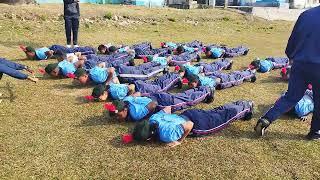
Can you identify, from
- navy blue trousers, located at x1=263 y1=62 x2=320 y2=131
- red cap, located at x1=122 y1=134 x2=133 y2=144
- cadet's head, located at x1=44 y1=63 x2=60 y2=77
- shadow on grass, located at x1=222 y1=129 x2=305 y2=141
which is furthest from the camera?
cadet's head, located at x1=44 y1=63 x2=60 y2=77

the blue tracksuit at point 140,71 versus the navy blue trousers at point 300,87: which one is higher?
the navy blue trousers at point 300,87

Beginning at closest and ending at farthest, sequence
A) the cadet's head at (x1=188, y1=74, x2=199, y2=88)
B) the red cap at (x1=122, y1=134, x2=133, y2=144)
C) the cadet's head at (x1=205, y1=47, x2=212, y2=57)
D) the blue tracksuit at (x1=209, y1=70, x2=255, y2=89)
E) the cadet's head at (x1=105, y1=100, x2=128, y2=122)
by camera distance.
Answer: the red cap at (x1=122, y1=134, x2=133, y2=144)
the cadet's head at (x1=105, y1=100, x2=128, y2=122)
the cadet's head at (x1=188, y1=74, x2=199, y2=88)
the blue tracksuit at (x1=209, y1=70, x2=255, y2=89)
the cadet's head at (x1=205, y1=47, x2=212, y2=57)

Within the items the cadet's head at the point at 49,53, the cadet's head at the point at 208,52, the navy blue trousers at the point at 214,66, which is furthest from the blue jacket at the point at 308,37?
the cadet's head at the point at 49,53

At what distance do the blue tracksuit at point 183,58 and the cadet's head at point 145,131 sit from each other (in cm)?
569

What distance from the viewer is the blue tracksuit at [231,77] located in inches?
355

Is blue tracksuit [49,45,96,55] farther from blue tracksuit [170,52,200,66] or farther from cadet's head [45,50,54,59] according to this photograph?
blue tracksuit [170,52,200,66]

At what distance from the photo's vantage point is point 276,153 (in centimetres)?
573

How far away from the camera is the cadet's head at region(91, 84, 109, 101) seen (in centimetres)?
752

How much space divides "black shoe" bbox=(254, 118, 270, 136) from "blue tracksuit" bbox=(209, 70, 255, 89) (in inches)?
109

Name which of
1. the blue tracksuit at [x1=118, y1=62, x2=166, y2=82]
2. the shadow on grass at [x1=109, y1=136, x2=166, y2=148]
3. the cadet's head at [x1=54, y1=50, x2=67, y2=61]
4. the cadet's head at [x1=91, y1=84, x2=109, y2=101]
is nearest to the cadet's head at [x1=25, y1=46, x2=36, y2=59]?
the cadet's head at [x1=54, y1=50, x2=67, y2=61]

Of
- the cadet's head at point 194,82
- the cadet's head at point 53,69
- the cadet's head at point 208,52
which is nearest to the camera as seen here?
the cadet's head at point 194,82

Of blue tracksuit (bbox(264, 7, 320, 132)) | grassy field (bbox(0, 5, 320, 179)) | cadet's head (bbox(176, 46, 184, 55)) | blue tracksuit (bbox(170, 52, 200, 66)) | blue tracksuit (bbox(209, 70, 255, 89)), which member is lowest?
grassy field (bbox(0, 5, 320, 179))

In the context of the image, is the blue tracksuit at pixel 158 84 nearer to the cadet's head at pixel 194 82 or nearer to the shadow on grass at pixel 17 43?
the cadet's head at pixel 194 82

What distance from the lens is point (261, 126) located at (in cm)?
615
